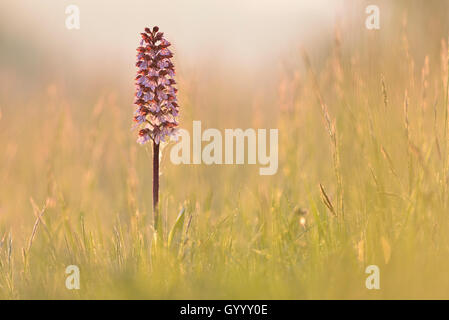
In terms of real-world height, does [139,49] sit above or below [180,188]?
above

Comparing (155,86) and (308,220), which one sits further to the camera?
(308,220)

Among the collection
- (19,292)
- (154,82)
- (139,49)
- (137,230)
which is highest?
(139,49)

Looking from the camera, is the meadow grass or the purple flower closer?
the meadow grass

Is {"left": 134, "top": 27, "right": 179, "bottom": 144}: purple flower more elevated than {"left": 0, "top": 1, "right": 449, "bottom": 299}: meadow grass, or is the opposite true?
{"left": 134, "top": 27, "right": 179, "bottom": 144}: purple flower

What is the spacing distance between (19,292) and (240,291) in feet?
4.67

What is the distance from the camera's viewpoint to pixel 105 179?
623 cm

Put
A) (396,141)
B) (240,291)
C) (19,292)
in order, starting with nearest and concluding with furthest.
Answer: (240,291), (19,292), (396,141)

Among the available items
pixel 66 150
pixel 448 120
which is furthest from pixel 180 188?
pixel 448 120

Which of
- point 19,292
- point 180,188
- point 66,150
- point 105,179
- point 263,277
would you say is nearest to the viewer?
point 263,277

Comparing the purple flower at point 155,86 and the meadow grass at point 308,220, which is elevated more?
the purple flower at point 155,86

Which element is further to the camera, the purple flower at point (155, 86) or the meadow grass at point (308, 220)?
the purple flower at point (155, 86)

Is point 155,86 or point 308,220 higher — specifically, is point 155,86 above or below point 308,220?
above

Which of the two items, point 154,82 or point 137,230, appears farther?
point 154,82
